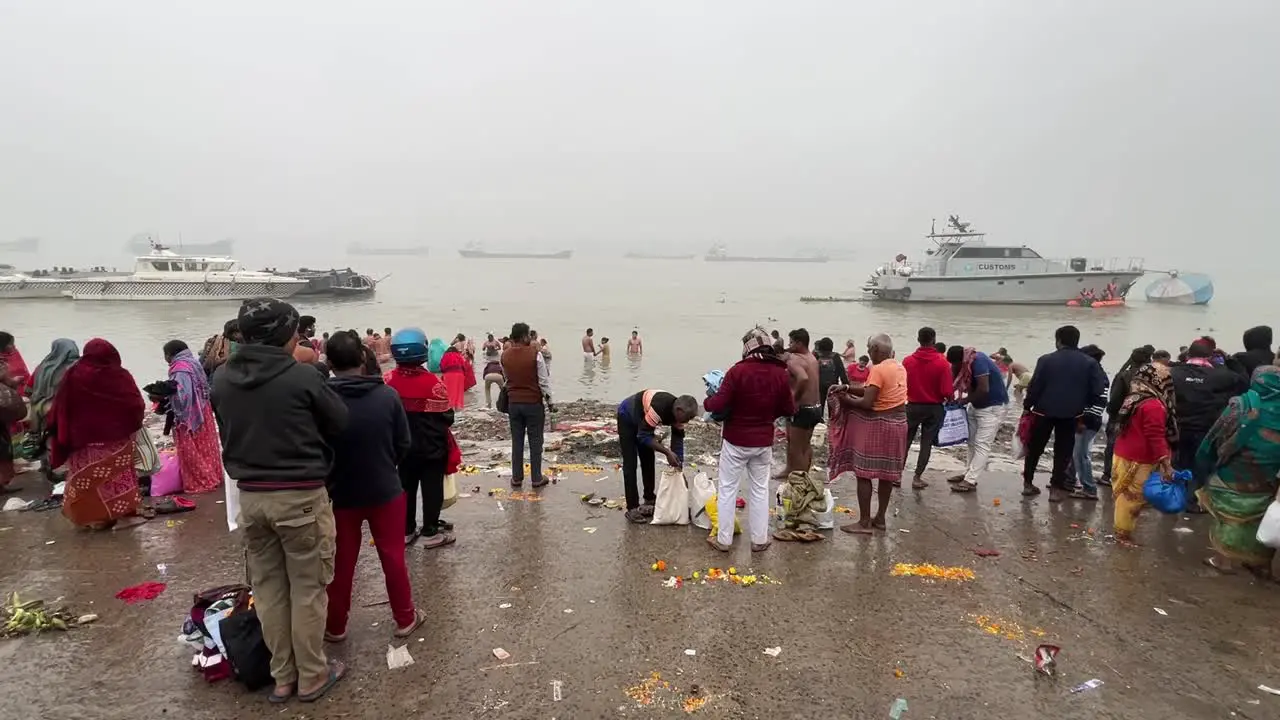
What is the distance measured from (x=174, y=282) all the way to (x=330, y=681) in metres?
46.8

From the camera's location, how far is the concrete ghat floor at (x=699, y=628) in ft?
10.3

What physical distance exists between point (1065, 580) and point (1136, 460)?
136 centimetres

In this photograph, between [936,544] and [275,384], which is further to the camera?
[936,544]

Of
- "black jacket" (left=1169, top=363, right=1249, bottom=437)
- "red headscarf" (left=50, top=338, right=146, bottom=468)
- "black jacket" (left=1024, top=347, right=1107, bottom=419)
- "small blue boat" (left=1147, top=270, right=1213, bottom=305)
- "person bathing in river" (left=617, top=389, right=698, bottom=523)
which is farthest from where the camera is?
"small blue boat" (left=1147, top=270, right=1213, bottom=305)

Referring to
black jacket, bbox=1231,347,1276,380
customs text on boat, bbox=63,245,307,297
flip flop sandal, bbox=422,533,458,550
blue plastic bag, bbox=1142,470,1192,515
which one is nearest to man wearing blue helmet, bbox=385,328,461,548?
flip flop sandal, bbox=422,533,458,550

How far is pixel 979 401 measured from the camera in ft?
21.8

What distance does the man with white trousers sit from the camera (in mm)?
6617

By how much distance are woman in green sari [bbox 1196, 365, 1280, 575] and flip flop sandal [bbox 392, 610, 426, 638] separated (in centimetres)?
574

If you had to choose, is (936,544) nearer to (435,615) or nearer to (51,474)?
(435,615)

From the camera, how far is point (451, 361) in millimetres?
10586

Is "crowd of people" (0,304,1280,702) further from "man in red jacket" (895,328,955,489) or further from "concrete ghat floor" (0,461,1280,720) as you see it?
"concrete ghat floor" (0,461,1280,720)

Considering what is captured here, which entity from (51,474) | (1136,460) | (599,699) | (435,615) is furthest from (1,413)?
(1136,460)

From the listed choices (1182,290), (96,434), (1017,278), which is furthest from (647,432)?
(1182,290)

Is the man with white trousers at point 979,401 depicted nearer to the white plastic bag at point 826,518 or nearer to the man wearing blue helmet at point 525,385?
the white plastic bag at point 826,518
